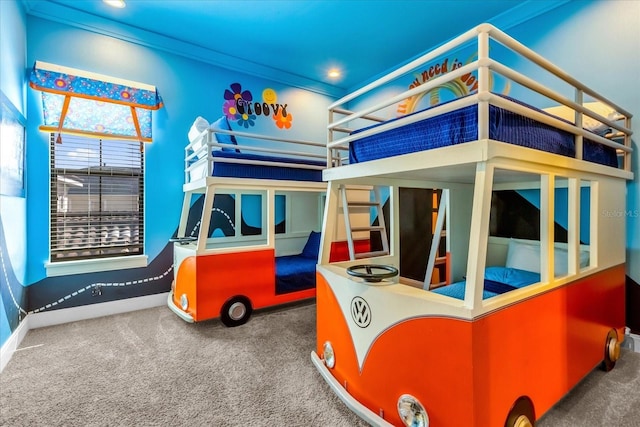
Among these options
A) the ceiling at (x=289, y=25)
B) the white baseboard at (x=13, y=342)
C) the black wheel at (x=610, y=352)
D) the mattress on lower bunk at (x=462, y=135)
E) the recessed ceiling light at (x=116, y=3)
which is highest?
the ceiling at (x=289, y=25)

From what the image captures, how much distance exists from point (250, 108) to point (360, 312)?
3.47 meters

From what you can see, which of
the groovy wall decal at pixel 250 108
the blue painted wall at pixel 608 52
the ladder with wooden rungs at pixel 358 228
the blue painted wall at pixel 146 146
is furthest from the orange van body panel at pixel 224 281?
the blue painted wall at pixel 608 52

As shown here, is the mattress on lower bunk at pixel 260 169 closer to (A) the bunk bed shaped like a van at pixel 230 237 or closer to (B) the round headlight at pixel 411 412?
(A) the bunk bed shaped like a van at pixel 230 237

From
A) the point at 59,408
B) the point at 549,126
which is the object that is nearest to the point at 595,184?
the point at 549,126

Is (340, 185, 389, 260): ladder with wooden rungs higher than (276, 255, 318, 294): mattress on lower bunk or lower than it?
higher

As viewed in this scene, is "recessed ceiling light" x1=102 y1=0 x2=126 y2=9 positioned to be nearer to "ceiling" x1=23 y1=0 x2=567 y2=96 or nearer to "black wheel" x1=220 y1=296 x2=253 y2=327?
"ceiling" x1=23 y1=0 x2=567 y2=96

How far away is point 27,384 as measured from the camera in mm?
1996

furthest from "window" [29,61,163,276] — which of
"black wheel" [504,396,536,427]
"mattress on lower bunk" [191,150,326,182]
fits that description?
"black wheel" [504,396,536,427]

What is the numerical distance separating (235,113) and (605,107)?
387cm

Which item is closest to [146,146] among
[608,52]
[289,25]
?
[289,25]

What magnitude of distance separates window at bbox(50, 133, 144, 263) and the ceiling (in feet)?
4.14

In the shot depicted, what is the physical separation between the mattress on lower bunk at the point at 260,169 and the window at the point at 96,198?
744 millimetres

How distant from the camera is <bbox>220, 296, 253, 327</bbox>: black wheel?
9.59ft

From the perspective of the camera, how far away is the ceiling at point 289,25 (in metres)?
3.02
